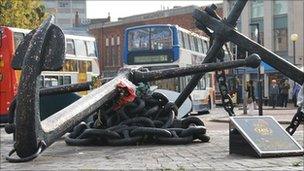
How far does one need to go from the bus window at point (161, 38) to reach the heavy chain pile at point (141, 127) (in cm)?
1231

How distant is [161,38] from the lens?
914 inches

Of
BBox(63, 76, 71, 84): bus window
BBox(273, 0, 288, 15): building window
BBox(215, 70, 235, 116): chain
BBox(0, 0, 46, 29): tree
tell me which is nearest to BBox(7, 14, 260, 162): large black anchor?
BBox(215, 70, 235, 116): chain

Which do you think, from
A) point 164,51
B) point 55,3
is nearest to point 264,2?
point 164,51

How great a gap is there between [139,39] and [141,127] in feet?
45.4

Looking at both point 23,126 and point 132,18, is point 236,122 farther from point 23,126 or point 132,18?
point 132,18

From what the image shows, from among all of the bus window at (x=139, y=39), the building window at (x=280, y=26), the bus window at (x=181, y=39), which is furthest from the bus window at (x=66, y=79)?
the building window at (x=280, y=26)

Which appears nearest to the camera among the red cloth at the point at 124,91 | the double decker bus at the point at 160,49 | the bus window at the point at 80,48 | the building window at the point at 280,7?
the red cloth at the point at 124,91

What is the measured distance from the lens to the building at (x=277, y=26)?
44344mm

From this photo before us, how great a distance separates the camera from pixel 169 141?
10031 millimetres

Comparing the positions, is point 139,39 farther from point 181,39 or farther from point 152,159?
point 152,159

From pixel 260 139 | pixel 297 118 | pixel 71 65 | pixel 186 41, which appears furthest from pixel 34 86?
pixel 186 41

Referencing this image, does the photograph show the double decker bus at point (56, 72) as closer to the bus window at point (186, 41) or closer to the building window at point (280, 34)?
the bus window at point (186, 41)

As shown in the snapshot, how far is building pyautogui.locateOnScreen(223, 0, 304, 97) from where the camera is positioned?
44.3m

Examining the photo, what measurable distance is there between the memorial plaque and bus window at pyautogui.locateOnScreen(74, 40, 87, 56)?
15.6m
